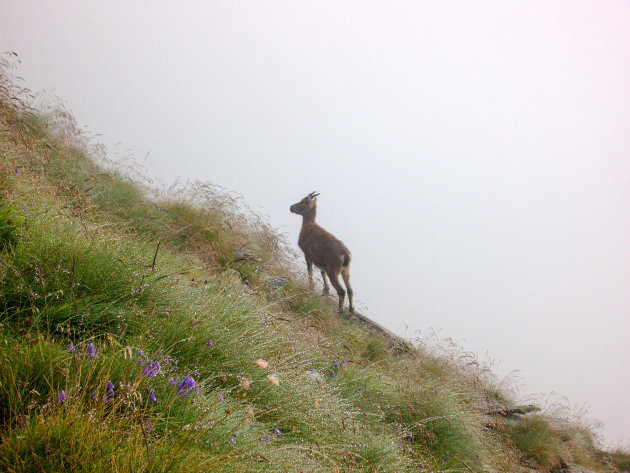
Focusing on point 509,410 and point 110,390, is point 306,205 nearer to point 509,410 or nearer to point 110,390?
point 509,410

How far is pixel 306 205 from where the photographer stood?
1256 centimetres

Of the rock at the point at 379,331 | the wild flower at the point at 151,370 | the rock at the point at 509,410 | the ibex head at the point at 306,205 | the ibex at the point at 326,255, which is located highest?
the ibex head at the point at 306,205

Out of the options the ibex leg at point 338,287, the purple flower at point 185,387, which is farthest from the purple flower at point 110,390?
the ibex leg at point 338,287

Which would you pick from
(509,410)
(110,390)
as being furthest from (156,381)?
(509,410)

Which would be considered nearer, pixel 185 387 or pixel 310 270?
pixel 185 387

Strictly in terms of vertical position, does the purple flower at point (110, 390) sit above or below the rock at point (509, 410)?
above

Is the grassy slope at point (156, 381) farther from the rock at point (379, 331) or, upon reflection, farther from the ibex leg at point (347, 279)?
the ibex leg at point (347, 279)

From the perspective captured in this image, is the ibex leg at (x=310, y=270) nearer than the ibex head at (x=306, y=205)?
Yes

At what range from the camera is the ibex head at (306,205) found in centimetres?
1249

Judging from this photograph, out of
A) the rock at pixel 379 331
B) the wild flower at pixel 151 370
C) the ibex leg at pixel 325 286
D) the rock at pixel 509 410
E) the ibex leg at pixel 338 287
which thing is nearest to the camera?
the wild flower at pixel 151 370

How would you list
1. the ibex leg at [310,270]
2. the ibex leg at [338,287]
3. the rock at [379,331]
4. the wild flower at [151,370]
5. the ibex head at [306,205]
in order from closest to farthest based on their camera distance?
the wild flower at [151,370]
the rock at [379,331]
the ibex leg at [310,270]
the ibex leg at [338,287]
the ibex head at [306,205]

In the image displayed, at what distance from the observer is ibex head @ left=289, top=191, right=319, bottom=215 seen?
A: 41.0 ft

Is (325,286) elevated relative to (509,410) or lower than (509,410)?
elevated

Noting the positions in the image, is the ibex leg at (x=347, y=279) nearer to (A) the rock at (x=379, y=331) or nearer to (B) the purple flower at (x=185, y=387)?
(A) the rock at (x=379, y=331)
